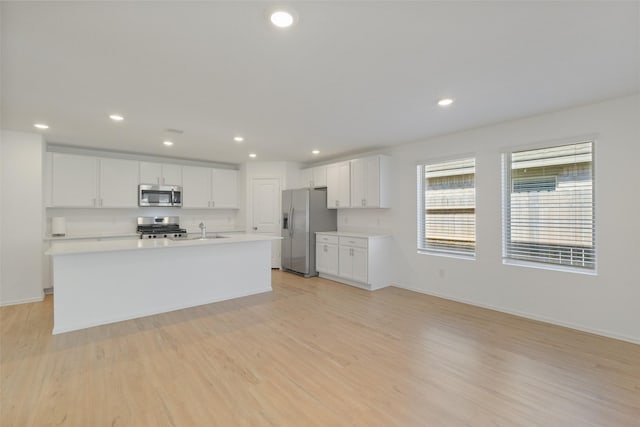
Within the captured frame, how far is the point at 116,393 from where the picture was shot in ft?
6.91

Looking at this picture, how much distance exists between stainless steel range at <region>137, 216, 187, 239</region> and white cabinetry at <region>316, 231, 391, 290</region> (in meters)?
2.90

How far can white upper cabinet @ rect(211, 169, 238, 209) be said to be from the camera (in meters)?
6.58

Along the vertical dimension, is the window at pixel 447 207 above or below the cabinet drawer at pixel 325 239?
above

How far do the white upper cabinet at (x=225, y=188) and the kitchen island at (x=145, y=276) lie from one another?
2.32 metres

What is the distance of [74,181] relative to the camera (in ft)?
16.4

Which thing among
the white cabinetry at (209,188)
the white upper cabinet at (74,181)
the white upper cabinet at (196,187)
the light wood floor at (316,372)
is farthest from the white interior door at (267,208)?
the light wood floor at (316,372)

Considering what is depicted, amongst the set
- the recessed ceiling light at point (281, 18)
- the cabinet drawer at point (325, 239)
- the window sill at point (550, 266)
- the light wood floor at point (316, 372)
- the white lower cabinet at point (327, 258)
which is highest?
the recessed ceiling light at point (281, 18)

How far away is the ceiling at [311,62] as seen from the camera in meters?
1.73

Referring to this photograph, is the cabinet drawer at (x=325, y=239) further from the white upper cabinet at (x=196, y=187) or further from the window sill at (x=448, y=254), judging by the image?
the white upper cabinet at (x=196, y=187)

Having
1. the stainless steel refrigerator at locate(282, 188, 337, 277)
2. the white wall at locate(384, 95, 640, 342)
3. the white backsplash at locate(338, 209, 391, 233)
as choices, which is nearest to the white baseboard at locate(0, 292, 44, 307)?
the stainless steel refrigerator at locate(282, 188, 337, 277)

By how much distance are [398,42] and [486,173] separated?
2704 mm

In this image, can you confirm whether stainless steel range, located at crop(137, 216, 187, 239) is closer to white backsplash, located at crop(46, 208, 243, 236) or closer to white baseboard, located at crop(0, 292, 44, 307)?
white backsplash, located at crop(46, 208, 243, 236)

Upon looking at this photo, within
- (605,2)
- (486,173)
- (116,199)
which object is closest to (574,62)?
(605,2)

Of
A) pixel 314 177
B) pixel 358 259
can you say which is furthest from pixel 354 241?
pixel 314 177
